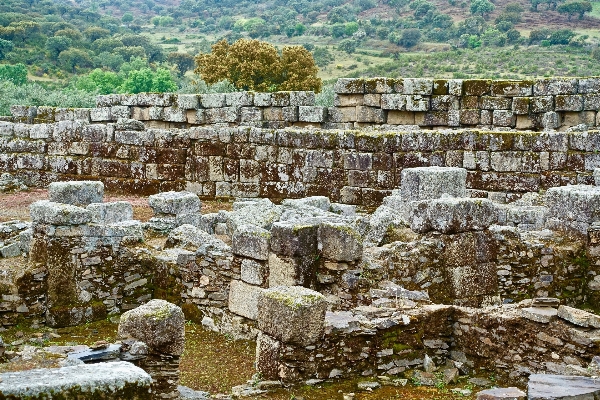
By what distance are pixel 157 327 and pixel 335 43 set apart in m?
86.3

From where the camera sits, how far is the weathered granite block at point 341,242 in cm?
1340

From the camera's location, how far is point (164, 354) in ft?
36.1

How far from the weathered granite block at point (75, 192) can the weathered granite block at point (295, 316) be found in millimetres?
7193

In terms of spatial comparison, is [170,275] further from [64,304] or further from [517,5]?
[517,5]

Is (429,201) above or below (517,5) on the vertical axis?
below

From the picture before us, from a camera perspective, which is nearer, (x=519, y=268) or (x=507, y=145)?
(x=519, y=268)

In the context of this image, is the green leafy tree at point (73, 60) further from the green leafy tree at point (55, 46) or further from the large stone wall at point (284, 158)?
the large stone wall at point (284, 158)

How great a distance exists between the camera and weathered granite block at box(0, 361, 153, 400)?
19.2 feet

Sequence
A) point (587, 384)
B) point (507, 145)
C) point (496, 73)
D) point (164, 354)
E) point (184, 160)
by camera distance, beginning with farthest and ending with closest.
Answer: point (496, 73)
point (184, 160)
point (507, 145)
point (164, 354)
point (587, 384)

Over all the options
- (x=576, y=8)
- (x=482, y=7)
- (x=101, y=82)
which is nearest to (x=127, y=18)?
(x=482, y=7)

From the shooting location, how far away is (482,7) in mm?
88875

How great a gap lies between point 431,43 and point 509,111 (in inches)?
2393

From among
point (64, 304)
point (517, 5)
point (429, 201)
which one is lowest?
point (64, 304)

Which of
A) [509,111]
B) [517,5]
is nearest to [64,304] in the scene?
[509,111]
